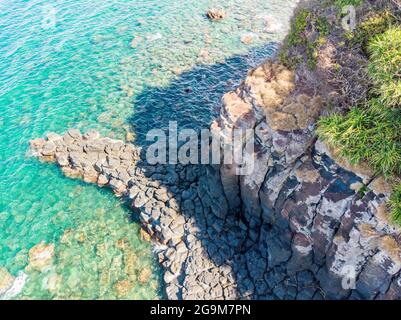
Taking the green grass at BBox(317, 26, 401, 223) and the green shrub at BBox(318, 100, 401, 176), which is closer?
the green grass at BBox(317, 26, 401, 223)

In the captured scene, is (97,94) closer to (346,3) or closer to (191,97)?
(191,97)

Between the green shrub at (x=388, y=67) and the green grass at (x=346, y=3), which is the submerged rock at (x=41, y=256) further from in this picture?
the green grass at (x=346, y=3)

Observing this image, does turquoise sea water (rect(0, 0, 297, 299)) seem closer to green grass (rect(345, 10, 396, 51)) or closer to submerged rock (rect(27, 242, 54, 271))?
submerged rock (rect(27, 242, 54, 271))

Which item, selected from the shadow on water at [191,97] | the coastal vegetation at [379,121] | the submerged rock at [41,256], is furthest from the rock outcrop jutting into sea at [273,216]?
the submerged rock at [41,256]

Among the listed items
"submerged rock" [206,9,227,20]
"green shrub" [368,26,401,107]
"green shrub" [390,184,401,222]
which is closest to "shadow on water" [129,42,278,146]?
"submerged rock" [206,9,227,20]

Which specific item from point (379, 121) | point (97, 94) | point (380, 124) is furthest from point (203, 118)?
point (380, 124)
